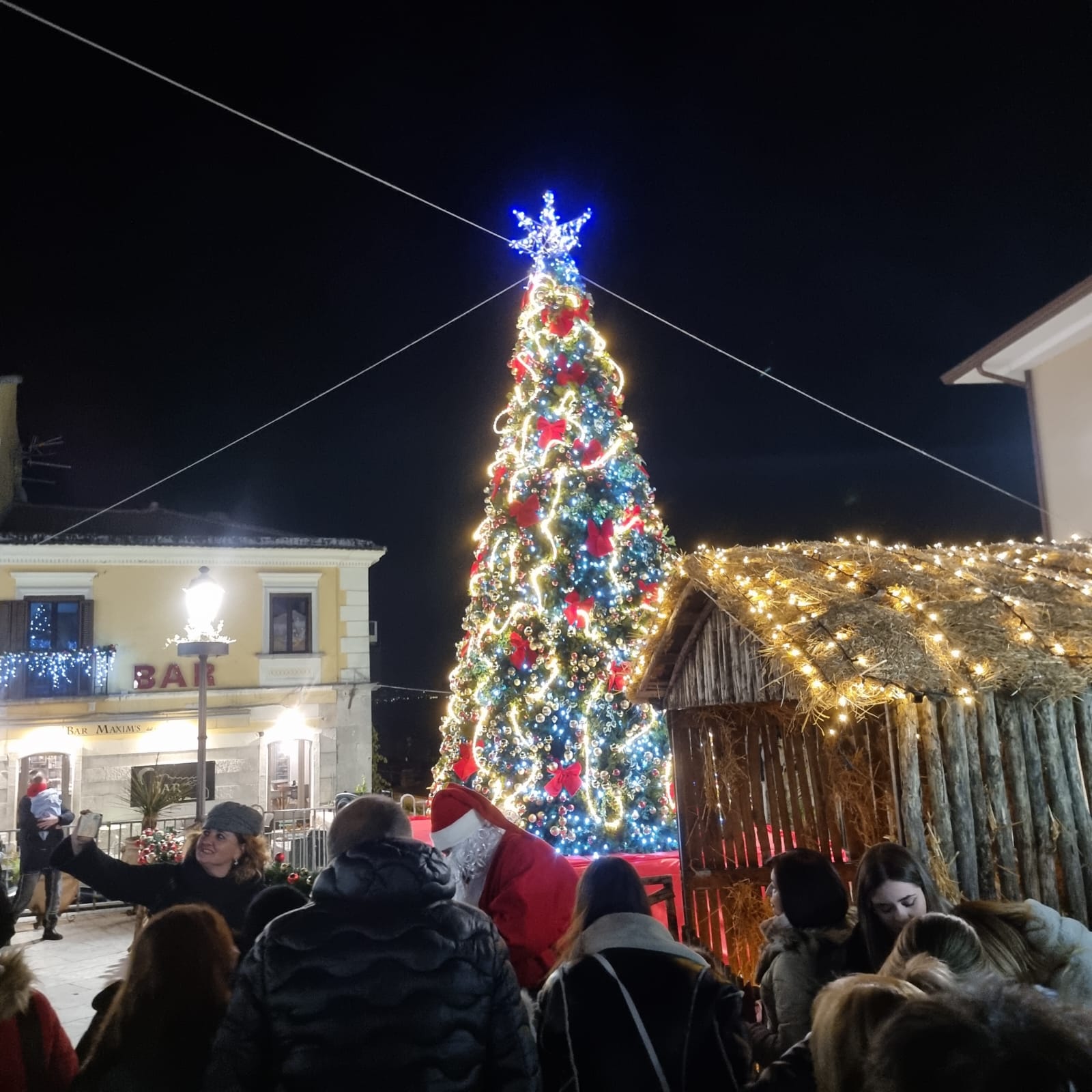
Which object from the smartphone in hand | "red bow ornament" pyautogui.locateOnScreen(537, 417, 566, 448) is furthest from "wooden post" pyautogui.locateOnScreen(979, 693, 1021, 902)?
"red bow ornament" pyautogui.locateOnScreen(537, 417, 566, 448)

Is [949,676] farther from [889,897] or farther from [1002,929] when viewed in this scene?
[1002,929]

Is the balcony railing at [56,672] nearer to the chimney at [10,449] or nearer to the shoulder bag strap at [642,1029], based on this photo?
the chimney at [10,449]

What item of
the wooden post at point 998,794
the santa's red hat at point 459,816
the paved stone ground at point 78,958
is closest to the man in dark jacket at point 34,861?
the paved stone ground at point 78,958

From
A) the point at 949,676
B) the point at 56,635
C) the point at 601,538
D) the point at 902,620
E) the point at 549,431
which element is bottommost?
the point at 949,676

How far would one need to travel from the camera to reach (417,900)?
7.96 feet

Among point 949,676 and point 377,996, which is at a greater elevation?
point 949,676

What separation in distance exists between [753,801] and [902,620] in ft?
11.8

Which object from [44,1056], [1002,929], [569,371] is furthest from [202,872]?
[569,371]

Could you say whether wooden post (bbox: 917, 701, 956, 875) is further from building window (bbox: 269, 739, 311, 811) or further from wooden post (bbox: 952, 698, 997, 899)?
building window (bbox: 269, 739, 311, 811)

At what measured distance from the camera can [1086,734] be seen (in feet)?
16.4

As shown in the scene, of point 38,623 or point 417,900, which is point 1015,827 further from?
point 38,623

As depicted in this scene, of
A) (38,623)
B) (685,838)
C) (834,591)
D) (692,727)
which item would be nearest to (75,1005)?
(685,838)

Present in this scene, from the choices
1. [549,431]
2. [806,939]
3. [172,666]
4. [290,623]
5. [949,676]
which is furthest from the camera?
[290,623]

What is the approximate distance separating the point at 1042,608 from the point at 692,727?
3.54 meters
